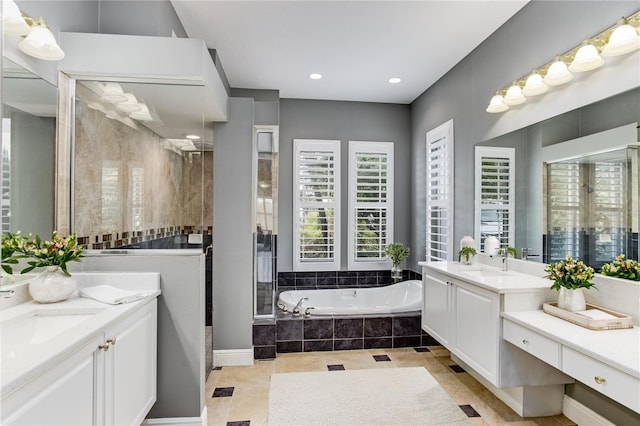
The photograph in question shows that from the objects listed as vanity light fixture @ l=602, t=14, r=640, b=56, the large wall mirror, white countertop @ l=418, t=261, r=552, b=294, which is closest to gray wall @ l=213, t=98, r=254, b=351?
white countertop @ l=418, t=261, r=552, b=294

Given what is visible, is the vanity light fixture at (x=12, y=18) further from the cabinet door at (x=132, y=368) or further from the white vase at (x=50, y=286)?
the cabinet door at (x=132, y=368)

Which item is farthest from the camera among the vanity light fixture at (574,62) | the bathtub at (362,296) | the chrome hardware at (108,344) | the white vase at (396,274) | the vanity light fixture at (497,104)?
the white vase at (396,274)

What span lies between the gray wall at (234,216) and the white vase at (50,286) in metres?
1.50

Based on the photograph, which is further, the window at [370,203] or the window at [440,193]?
the window at [370,203]

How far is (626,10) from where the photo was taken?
2.00m

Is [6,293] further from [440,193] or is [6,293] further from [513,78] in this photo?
[440,193]

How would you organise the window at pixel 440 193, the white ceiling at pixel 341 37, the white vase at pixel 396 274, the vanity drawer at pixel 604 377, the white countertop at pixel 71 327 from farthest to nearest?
the white vase at pixel 396 274 < the window at pixel 440 193 < the white ceiling at pixel 341 37 < the vanity drawer at pixel 604 377 < the white countertop at pixel 71 327

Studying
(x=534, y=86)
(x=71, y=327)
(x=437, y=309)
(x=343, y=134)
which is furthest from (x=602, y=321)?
(x=343, y=134)

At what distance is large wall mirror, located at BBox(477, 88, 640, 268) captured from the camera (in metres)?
1.98

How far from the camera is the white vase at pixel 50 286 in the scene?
1837 millimetres

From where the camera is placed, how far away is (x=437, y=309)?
10.2 ft

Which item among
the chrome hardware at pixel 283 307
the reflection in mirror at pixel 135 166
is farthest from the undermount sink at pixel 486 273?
the reflection in mirror at pixel 135 166

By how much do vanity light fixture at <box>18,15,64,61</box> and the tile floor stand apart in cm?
228

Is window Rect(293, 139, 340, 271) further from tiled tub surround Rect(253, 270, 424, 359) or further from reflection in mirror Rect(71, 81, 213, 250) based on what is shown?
reflection in mirror Rect(71, 81, 213, 250)
